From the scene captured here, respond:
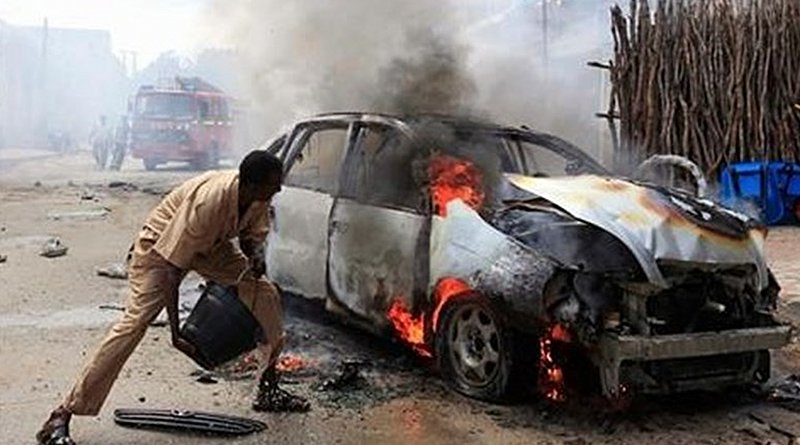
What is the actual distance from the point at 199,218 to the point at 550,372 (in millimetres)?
2058

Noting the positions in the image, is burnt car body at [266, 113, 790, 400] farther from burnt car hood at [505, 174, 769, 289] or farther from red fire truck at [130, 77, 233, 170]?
red fire truck at [130, 77, 233, 170]

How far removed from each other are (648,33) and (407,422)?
908 cm

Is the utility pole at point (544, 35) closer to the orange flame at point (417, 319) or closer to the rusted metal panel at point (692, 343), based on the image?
the orange flame at point (417, 319)

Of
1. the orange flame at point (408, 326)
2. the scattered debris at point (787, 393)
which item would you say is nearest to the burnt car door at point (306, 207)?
the orange flame at point (408, 326)

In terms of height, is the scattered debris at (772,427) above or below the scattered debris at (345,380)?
below

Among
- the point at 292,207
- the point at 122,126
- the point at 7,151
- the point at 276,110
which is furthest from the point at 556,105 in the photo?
the point at 7,151

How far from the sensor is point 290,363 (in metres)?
5.86

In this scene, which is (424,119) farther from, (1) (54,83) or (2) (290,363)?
(1) (54,83)

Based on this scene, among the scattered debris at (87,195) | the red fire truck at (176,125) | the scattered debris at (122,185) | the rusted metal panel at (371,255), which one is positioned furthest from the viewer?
the red fire truck at (176,125)

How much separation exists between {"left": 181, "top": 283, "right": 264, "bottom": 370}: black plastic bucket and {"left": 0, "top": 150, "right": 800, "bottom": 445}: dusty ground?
321mm

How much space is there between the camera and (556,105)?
557 inches

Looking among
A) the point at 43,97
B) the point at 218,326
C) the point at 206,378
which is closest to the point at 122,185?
the point at 206,378

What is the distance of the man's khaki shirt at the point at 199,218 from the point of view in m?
4.42

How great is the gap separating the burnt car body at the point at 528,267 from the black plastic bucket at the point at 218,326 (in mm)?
1007
